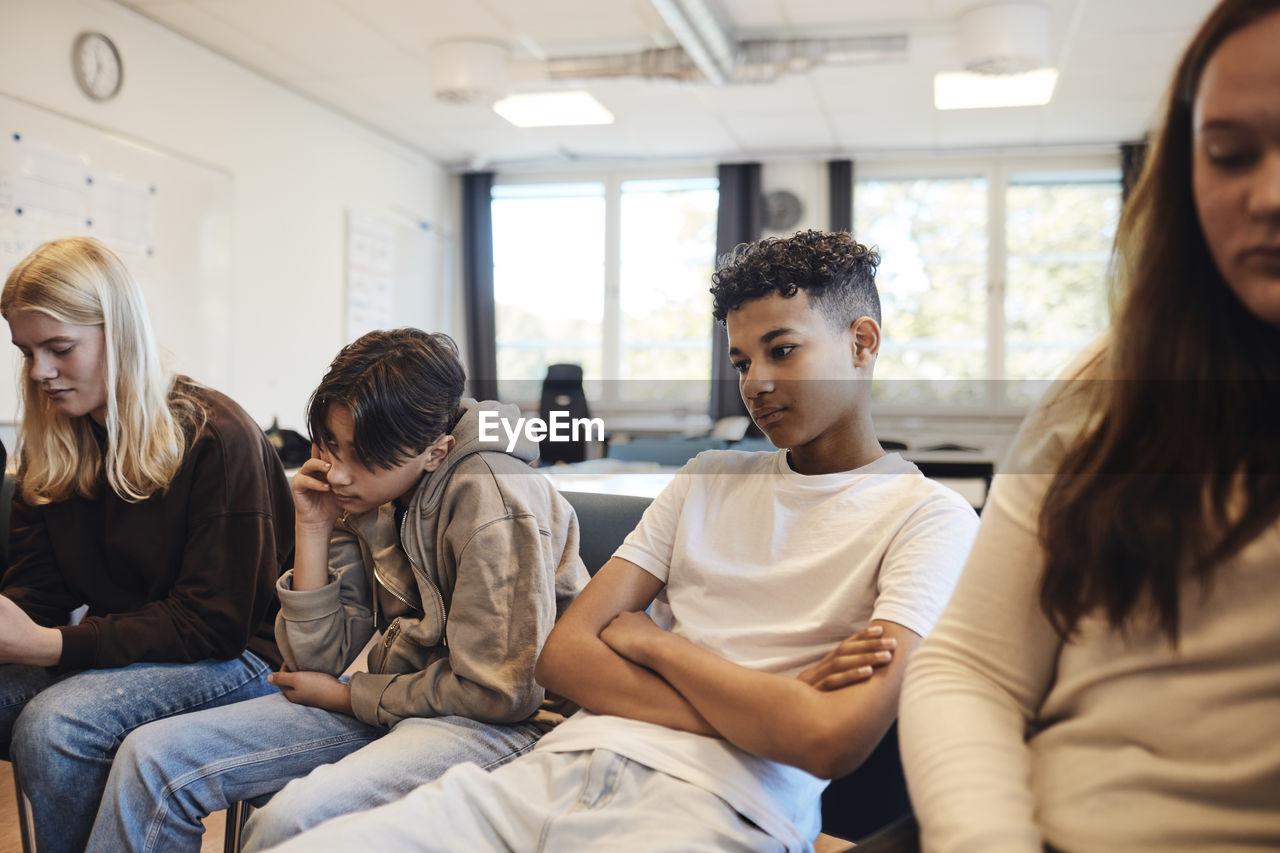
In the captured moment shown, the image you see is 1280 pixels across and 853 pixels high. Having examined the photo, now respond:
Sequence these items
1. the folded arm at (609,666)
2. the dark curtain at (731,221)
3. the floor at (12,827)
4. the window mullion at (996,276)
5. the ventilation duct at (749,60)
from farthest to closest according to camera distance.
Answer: the dark curtain at (731,221) → the window mullion at (996,276) → the ventilation duct at (749,60) → the floor at (12,827) → the folded arm at (609,666)

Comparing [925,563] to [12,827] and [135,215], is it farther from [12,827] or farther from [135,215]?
[135,215]

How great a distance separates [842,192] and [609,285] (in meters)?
1.78

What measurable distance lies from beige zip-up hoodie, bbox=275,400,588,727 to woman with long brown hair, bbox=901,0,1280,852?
24.9 inches

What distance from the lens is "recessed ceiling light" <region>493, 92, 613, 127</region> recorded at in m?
5.45

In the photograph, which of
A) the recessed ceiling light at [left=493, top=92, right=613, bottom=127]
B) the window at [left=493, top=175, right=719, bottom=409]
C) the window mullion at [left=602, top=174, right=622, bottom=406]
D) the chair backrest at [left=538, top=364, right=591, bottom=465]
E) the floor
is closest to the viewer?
the floor

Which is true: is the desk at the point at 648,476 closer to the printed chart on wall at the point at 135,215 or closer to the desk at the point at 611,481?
the desk at the point at 611,481

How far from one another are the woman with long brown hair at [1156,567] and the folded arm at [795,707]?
14 centimetres

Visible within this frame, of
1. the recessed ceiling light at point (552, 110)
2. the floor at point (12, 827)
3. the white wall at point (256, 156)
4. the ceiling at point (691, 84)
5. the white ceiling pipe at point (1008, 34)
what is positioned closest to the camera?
the floor at point (12, 827)

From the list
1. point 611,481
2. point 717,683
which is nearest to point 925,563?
point 717,683

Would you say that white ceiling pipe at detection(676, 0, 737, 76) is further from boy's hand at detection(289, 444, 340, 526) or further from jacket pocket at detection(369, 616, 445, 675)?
jacket pocket at detection(369, 616, 445, 675)

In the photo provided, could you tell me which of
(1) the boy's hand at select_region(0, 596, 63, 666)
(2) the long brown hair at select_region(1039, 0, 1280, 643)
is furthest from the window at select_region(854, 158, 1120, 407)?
(2) the long brown hair at select_region(1039, 0, 1280, 643)

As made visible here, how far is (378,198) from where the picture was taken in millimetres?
6293

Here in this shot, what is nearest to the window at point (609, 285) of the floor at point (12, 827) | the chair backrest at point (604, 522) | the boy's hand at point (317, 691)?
the floor at point (12, 827)

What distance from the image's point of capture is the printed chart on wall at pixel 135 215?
12.5 feet
